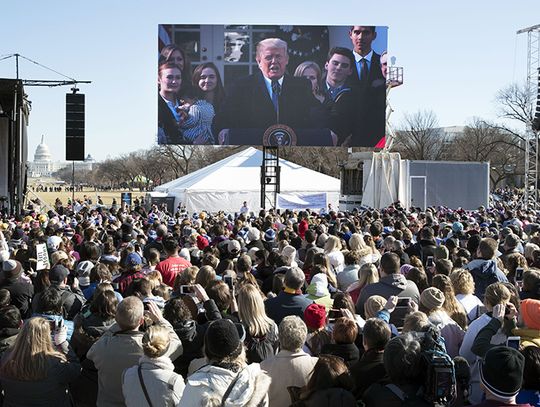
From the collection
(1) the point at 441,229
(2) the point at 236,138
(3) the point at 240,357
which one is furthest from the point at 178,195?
(3) the point at 240,357

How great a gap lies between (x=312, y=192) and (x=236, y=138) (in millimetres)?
5653

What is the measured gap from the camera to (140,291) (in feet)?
22.9

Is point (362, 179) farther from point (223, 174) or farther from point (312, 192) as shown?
point (223, 174)

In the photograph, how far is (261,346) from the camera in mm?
5758

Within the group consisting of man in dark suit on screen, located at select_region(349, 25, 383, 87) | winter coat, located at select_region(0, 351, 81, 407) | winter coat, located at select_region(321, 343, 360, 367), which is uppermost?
man in dark suit on screen, located at select_region(349, 25, 383, 87)

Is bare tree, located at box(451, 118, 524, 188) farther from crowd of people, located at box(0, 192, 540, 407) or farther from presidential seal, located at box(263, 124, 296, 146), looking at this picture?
crowd of people, located at box(0, 192, 540, 407)

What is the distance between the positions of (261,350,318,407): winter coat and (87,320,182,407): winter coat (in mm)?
795

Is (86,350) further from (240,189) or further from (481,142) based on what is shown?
(481,142)

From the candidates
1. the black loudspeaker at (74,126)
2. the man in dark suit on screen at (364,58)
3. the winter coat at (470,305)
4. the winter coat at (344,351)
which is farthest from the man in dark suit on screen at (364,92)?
the winter coat at (344,351)

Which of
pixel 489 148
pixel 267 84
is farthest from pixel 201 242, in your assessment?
pixel 489 148

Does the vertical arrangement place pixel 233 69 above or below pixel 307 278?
above

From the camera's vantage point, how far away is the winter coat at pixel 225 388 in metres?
4.28

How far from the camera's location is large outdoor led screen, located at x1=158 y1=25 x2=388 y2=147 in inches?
1254

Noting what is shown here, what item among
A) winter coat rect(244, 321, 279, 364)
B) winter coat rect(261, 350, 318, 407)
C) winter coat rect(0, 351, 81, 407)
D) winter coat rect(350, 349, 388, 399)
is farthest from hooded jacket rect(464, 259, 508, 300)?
winter coat rect(0, 351, 81, 407)
